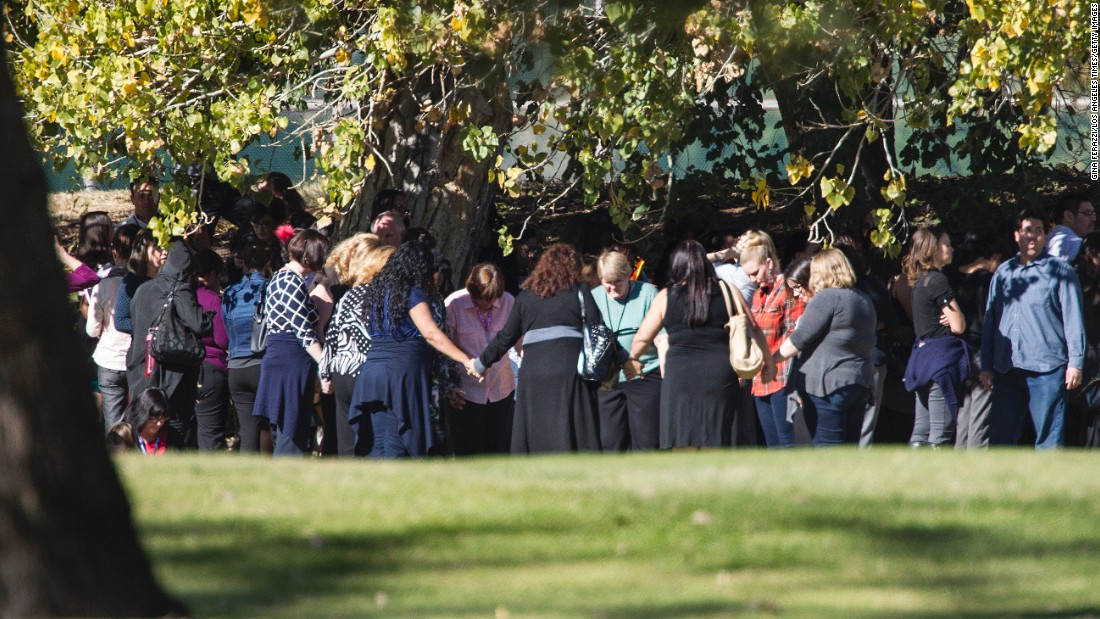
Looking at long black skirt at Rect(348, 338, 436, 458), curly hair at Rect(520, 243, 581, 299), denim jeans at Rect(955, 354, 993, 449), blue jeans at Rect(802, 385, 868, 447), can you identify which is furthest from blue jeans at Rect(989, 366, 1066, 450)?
long black skirt at Rect(348, 338, 436, 458)

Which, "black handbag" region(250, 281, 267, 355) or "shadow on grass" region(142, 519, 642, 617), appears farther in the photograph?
"black handbag" region(250, 281, 267, 355)

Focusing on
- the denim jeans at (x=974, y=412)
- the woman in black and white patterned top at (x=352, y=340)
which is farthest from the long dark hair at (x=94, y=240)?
the denim jeans at (x=974, y=412)

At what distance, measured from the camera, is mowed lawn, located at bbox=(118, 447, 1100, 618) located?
4879mm

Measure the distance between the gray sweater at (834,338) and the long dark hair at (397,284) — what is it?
2442mm

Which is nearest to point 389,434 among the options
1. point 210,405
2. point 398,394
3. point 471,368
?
point 398,394

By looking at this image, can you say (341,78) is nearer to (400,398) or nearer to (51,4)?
(51,4)

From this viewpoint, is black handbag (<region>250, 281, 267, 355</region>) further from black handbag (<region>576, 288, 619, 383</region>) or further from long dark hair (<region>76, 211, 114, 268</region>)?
black handbag (<region>576, 288, 619, 383</region>)

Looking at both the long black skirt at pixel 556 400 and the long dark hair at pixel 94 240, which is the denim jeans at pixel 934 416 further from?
the long dark hair at pixel 94 240

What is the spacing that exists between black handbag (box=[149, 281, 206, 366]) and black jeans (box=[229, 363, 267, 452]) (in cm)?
33

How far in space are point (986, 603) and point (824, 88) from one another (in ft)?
29.1

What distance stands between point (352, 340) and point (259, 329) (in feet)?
2.99

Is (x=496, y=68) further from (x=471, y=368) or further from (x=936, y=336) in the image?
(x=936, y=336)

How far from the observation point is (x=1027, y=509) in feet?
18.7

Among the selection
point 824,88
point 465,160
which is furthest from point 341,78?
point 824,88
